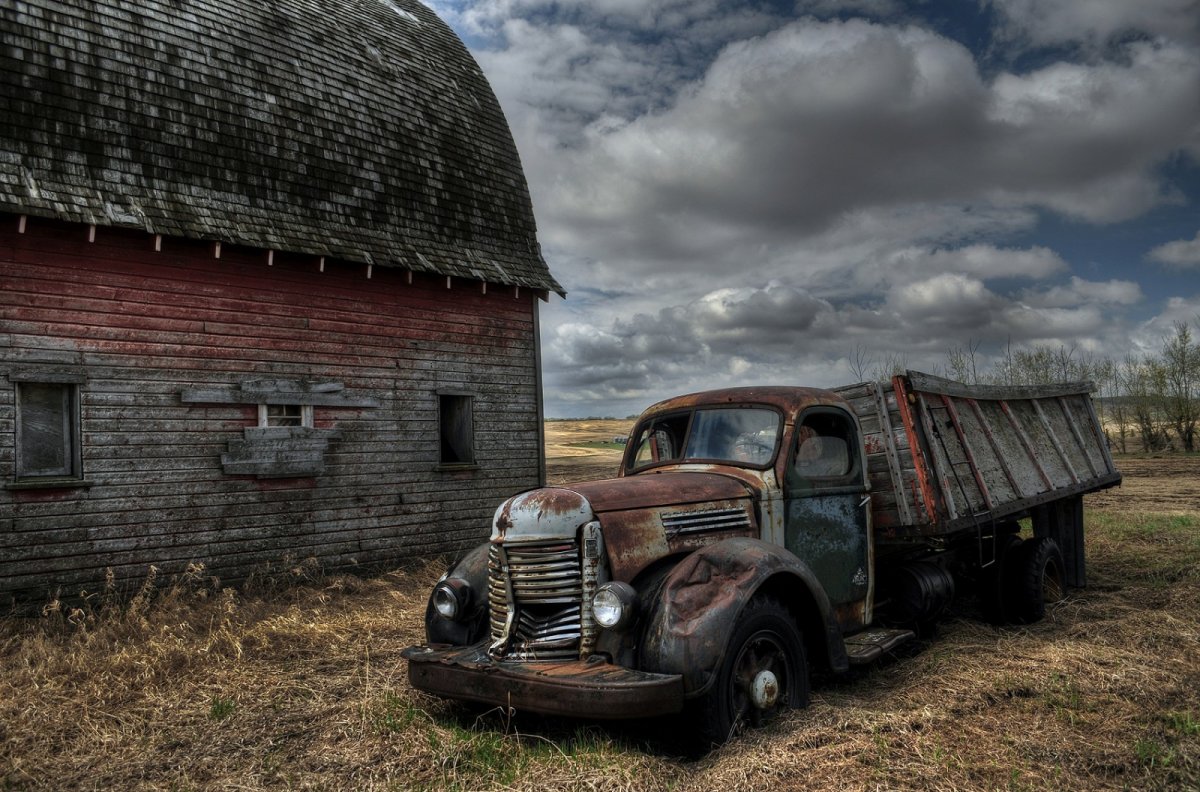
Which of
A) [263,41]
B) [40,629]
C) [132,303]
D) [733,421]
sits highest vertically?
[263,41]

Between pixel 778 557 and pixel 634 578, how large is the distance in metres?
0.82

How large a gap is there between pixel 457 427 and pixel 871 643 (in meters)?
7.74

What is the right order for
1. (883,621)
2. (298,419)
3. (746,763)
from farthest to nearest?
(298,419)
(883,621)
(746,763)

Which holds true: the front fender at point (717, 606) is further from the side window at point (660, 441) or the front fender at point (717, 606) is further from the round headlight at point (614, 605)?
the side window at point (660, 441)

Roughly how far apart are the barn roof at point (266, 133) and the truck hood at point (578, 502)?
21.8 feet

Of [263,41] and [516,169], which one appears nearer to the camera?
[263,41]

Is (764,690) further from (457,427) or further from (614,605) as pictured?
(457,427)

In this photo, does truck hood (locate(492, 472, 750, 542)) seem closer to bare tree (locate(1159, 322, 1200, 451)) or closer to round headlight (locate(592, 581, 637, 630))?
round headlight (locate(592, 581, 637, 630))

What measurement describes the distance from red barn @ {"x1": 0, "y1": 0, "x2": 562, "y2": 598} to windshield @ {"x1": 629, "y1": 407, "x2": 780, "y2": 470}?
5824 millimetres

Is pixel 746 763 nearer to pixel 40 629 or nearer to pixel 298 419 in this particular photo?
pixel 40 629

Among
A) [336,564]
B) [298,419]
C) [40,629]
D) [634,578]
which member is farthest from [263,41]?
[634,578]

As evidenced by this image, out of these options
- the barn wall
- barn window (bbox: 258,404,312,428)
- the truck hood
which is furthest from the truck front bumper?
barn window (bbox: 258,404,312,428)

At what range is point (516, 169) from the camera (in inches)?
537

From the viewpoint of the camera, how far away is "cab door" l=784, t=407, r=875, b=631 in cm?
557
